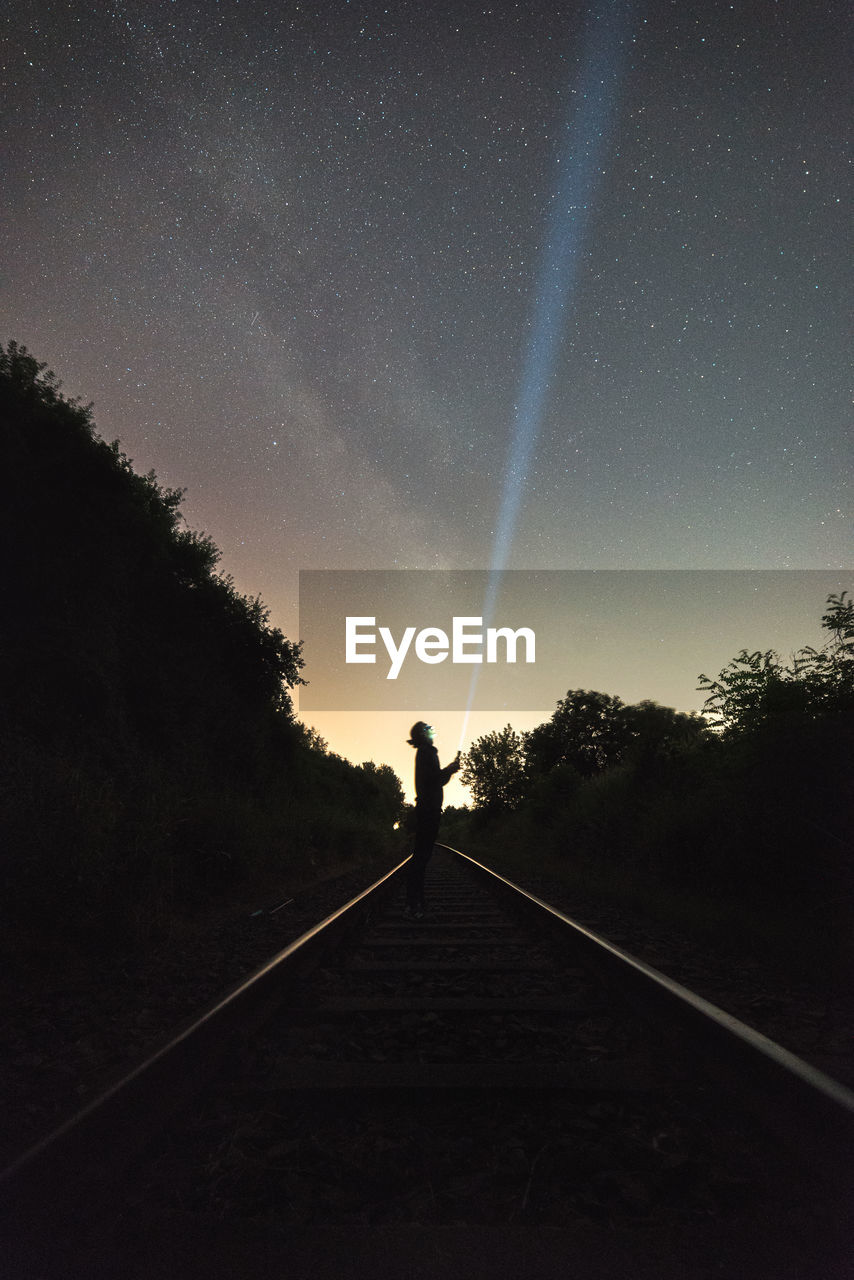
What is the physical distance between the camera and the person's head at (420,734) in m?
6.79

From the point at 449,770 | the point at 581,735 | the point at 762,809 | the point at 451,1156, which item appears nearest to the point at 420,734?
the point at 449,770

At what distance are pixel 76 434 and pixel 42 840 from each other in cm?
902

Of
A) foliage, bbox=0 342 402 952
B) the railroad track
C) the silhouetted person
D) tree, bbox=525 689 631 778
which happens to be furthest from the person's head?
tree, bbox=525 689 631 778

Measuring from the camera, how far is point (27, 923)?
14.8 feet

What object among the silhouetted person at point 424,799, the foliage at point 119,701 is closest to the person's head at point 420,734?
the silhouetted person at point 424,799

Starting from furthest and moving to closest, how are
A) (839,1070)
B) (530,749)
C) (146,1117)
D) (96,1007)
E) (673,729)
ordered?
1. (530,749)
2. (673,729)
3. (96,1007)
4. (839,1070)
5. (146,1117)

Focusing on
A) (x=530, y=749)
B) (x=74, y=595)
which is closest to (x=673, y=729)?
(x=74, y=595)

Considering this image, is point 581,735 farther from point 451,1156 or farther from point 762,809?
point 451,1156

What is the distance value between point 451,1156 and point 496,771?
4205 cm

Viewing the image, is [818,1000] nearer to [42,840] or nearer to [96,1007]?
[96,1007]

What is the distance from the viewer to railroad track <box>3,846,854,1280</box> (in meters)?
1.38

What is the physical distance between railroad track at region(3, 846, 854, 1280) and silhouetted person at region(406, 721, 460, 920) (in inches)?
136

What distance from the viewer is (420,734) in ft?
22.4

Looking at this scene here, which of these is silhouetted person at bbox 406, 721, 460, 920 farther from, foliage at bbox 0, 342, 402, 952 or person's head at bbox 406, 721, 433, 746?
foliage at bbox 0, 342, 402, 952
